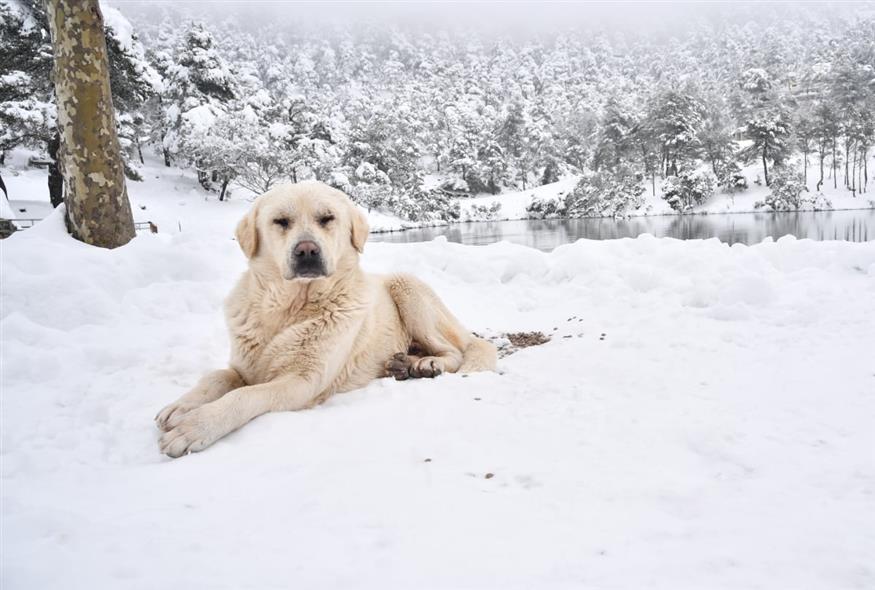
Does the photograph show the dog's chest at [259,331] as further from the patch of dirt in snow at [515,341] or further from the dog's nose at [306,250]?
the patch of dirt in snow at [515,341]

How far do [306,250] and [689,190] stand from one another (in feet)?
144

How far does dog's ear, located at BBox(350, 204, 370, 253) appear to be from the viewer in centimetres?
306

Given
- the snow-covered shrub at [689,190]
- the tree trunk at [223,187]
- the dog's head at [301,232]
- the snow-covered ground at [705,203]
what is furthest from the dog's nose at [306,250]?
the snow-covered shrub at [689,190]

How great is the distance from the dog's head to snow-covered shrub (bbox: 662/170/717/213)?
43.2 meters

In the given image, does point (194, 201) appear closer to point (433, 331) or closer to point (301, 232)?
point (433, 331)

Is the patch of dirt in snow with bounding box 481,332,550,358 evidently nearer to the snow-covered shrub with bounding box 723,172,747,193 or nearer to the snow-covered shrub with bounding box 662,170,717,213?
the snow-covered shrub with bounding box 662,170,717,213

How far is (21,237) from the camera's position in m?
4.66

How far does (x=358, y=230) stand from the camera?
10.1ft

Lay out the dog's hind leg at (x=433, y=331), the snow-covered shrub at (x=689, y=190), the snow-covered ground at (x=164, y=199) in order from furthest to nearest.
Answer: the snow-covered shrub at (x=689, y=190), the snow-covered ground at (x=164, y=199), the dog's hind leg at (x=433, y=331)

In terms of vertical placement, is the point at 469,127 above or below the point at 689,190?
above

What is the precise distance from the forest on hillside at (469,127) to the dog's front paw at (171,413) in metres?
17.4

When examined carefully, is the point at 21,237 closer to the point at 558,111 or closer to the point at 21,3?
the point at 21,3

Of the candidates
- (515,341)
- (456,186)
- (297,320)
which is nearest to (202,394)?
(297,320)

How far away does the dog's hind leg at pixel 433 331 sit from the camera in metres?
3.42
